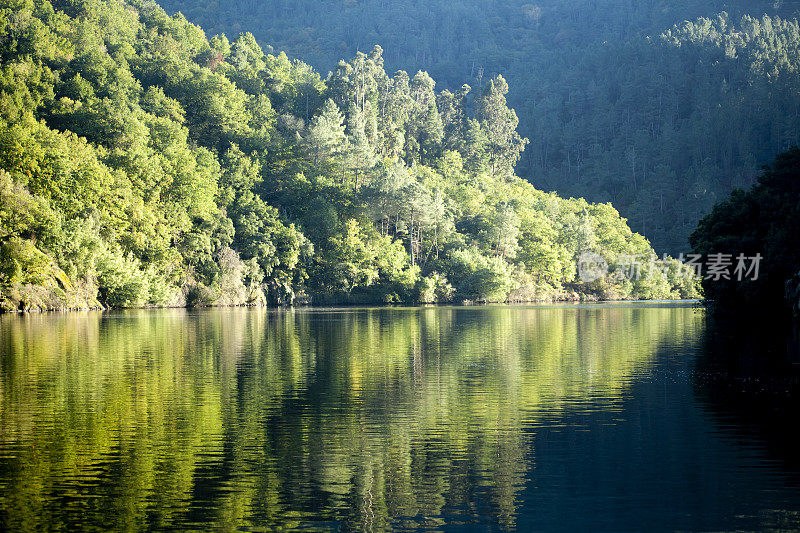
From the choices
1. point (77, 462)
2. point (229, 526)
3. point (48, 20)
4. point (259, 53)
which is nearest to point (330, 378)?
point (77, 462)

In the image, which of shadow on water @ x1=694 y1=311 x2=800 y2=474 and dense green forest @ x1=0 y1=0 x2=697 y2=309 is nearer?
shadow on water @ x1=694 y1=311 x2=800 y2=474

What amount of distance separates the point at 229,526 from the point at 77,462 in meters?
4.12

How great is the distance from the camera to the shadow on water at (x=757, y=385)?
601 inches

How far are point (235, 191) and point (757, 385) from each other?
252 feet

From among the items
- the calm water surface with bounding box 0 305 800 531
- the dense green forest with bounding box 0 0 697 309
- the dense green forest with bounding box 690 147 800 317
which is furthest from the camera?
the dense green forest with bounding box 0 0 697 309

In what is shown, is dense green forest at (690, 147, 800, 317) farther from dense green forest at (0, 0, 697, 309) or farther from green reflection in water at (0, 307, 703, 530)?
dense green forest at (0, 0, 697, 309)

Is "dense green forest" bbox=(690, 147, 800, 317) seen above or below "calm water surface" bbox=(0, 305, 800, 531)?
above

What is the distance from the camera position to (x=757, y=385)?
21781 millimetres

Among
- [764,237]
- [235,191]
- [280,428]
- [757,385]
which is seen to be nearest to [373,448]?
[280,428]

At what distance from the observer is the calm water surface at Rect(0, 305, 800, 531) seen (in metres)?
10.5

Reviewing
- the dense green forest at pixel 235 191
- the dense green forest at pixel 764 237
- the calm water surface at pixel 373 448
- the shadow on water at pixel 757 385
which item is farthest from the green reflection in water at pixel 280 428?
the dense green forest at pixel 235 191

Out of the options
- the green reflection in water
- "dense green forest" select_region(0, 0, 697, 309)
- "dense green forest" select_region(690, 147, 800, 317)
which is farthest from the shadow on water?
"dense green forest" select_region(0, 0, 697, 309)

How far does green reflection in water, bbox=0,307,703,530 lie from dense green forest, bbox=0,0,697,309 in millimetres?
36727

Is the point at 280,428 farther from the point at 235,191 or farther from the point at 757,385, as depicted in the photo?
the point at 235,191
